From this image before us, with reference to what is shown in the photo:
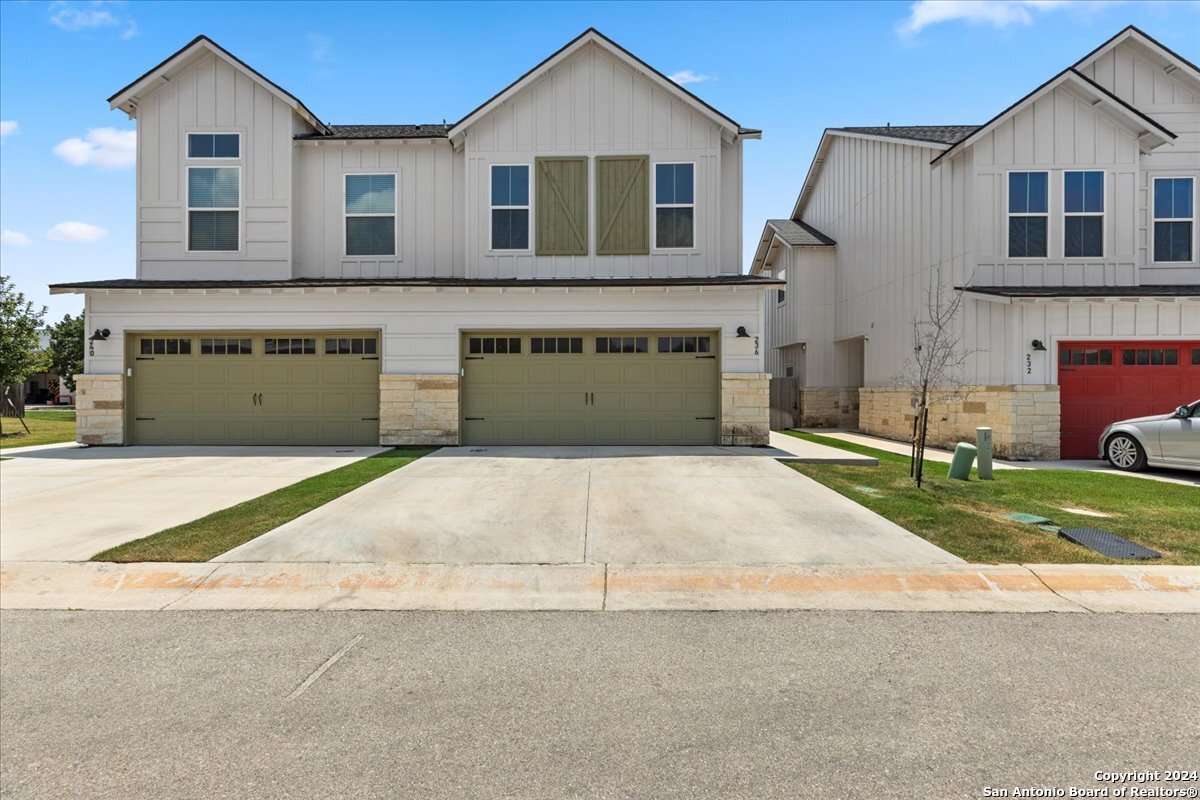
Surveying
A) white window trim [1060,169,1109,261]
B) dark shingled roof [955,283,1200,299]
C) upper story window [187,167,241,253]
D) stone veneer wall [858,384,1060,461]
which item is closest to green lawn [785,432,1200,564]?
stone veneer wall [858,384,1060,461]

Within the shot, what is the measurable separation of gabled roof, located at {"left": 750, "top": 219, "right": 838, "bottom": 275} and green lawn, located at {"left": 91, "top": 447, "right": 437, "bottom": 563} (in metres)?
17.6

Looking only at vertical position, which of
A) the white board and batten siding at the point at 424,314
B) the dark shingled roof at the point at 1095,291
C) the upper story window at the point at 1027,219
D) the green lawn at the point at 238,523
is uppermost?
the upper story window at the point at 1027,219

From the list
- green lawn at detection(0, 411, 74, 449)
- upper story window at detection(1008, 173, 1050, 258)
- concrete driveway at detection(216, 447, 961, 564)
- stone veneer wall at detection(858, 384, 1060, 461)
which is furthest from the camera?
green lawn at detection(0, 411, 74, 449)

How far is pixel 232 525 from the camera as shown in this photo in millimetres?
7133

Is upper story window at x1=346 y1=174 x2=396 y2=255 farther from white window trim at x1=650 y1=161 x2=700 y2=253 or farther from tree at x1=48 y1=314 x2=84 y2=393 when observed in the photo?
tree at x1=48 y1=314 x2=84 y2=393

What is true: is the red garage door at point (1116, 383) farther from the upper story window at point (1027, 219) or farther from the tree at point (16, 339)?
the tree at point (16, 339)

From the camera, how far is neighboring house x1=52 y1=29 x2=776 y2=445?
47.0 ft

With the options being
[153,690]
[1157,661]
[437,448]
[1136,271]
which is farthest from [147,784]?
[1136,271]

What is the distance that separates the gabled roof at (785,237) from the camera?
22516 mm

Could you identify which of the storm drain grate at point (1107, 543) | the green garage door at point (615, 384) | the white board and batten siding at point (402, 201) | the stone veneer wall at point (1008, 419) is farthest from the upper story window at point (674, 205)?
the storm drain grate at point (1107, 543)

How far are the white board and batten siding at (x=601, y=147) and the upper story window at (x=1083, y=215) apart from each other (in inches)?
295

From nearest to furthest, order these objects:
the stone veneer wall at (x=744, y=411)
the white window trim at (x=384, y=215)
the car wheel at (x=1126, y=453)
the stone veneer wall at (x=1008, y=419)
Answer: the car wheel at (x=1126, y=453), the stone veneer wall at (x=1008, y=419), the stone veneer wall at (x=744, y=411), the white window trim at (x=384, y=215)

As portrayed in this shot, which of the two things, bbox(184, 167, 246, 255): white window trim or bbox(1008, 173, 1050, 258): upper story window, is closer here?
bbox(1008, 173, 1050, 258): upper story window

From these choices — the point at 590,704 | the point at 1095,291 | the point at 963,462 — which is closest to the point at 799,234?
the point at 1095,291
